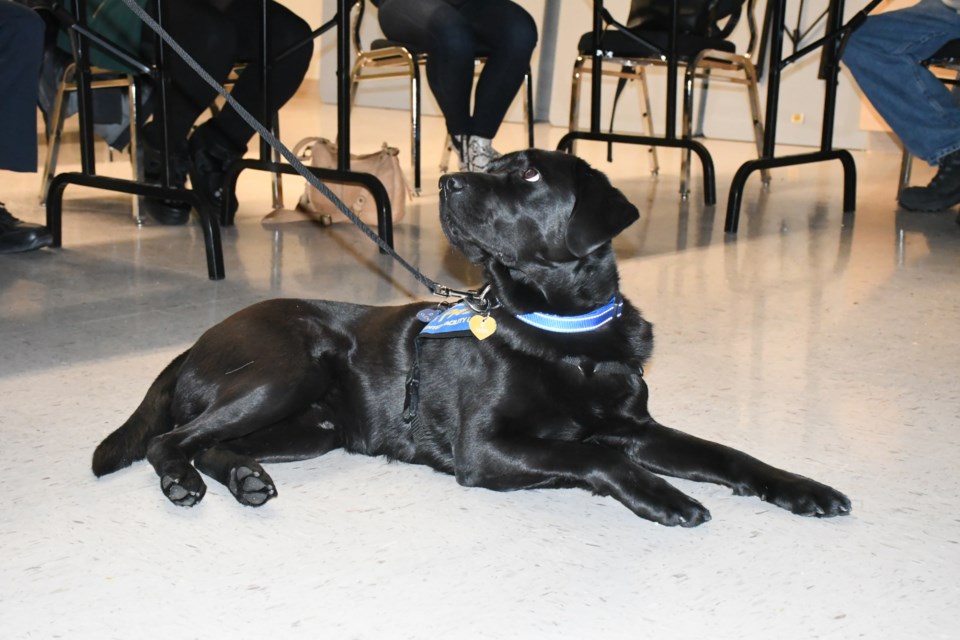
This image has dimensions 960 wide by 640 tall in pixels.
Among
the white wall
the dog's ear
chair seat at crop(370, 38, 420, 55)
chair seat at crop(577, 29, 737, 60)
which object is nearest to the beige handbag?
chair seat at crop(370, 38, 420, 55)

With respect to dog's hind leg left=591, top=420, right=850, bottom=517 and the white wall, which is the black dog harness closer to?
dog's hind leg left=591, top=420, right=850, bottom=517

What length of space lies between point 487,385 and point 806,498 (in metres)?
0.56

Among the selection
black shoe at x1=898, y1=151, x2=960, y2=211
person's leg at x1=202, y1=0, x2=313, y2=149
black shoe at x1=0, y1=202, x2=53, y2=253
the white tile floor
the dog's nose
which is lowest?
the white tile floor

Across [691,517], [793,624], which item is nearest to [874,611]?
[793,624]

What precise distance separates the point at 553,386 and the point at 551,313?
0.15m

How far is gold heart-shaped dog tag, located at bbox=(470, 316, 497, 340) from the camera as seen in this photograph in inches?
73.2

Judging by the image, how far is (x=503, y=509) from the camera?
1773 mm

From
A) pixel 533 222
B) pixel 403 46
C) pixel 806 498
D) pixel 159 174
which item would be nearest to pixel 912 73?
pixel 403 46

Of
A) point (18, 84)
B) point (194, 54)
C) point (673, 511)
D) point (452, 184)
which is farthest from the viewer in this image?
point (194, 54)

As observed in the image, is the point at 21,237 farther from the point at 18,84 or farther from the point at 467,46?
the point at 467,46

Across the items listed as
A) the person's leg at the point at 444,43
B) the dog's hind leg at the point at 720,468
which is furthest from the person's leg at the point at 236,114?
the dog's hind leg at the point at 720,468

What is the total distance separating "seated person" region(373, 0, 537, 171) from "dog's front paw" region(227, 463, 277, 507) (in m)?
2.95

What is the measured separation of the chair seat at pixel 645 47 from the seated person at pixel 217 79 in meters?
1.54

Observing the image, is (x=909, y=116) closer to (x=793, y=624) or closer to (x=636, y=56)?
(x=636, y=56)
